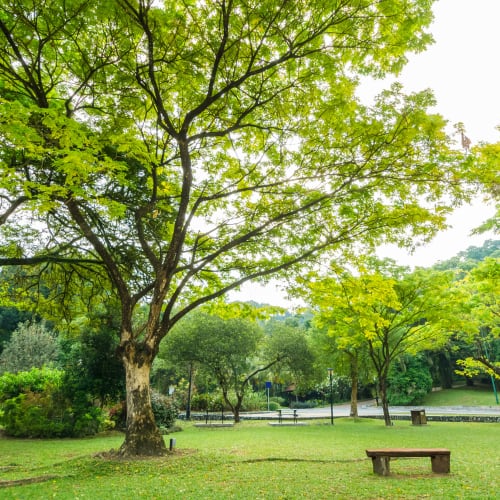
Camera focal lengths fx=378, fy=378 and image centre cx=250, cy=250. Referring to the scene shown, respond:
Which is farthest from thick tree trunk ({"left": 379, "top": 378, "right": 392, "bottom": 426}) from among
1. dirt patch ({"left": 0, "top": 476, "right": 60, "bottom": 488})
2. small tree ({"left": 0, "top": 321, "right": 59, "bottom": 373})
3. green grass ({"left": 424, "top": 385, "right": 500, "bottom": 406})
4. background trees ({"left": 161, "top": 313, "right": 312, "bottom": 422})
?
small tree ({"left": 0, "top": 321, "right": 59, "bottom": 373})

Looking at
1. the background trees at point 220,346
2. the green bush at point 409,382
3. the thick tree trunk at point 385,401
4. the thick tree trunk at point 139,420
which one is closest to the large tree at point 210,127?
the thick tree trunk at point 139,420

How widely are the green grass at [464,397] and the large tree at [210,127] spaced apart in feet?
117

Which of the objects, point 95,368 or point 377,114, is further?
point 95,368

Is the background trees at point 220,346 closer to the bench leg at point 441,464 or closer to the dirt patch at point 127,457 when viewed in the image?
the dirt patch at point 127,457

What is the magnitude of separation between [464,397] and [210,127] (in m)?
42.1

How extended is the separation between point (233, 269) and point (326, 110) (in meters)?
5.28

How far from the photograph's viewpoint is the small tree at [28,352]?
34.5m

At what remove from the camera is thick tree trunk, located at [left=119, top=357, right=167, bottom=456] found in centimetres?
833

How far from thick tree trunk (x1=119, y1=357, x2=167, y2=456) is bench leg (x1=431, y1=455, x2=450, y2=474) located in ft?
18.3

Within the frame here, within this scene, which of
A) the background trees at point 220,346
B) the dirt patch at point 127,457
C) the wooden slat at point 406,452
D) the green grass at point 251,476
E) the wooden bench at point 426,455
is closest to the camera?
the green grass at point 251,476

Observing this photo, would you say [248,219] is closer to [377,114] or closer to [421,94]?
[377,114]

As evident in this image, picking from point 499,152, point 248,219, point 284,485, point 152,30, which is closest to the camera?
point 284,485

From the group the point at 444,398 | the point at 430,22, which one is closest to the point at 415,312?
the point at 430,22

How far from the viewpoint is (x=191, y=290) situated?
1259 centimetres
